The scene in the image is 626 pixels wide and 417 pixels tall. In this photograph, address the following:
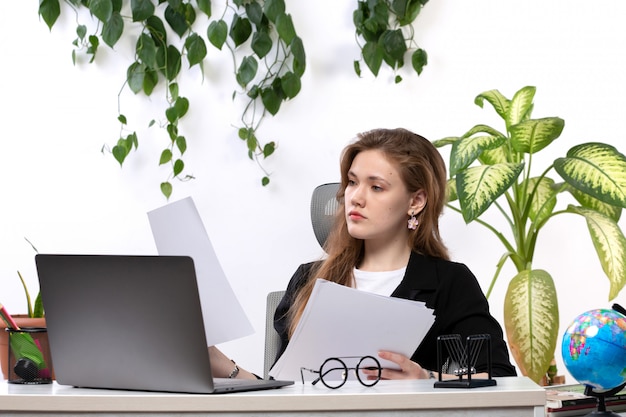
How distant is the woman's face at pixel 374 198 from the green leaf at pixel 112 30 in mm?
1199

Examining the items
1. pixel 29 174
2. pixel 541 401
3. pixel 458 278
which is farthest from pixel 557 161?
pixel 29 174

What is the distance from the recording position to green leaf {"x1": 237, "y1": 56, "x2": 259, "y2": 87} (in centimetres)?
278

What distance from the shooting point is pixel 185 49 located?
282 cm

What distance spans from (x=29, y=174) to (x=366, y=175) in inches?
57.7

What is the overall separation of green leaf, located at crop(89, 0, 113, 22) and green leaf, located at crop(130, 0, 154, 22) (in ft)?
0.26

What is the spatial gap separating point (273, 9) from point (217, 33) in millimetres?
207

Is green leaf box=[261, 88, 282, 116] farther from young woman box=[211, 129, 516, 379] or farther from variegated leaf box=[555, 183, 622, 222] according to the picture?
variegated leaf box=[555, 183, 622, 222]

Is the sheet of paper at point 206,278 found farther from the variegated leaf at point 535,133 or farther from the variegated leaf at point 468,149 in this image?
the variegated leaf at point 535,133

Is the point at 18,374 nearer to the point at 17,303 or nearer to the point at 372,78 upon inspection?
the point at 17,303

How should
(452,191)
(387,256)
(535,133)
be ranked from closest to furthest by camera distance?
(387,256)
(535,133)
(452,191)

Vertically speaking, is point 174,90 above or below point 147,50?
below

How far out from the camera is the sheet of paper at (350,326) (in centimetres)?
128

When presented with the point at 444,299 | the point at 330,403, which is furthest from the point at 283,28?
the point at 330,403

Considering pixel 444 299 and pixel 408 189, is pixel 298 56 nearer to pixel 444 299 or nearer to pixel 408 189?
pixel 408 189
